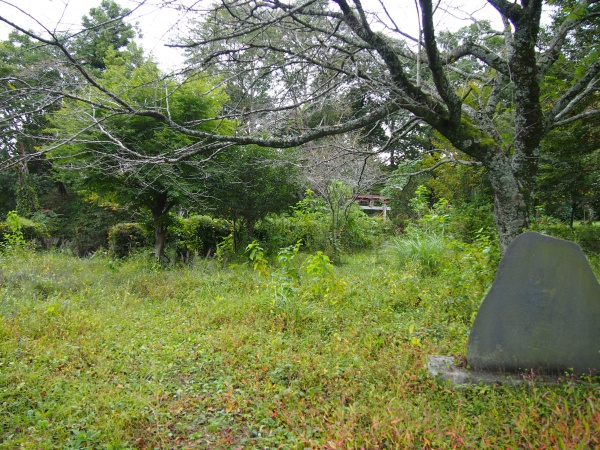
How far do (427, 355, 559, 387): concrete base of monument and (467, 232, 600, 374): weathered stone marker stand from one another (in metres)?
0.07

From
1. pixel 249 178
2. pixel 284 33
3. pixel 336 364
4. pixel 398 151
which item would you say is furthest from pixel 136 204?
pixel 398 151

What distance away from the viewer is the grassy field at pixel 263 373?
8.55 feet

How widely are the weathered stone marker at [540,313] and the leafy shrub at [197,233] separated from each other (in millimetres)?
7743

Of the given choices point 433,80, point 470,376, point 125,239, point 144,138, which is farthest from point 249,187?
→ point 470,376

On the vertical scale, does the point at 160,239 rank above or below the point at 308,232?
below

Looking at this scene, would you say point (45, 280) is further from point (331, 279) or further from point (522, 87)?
point (522, 87)

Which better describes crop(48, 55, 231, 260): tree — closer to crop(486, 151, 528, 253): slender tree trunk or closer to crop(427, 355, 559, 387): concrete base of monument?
crop(486, 151, 528, 253): slender tree trunk

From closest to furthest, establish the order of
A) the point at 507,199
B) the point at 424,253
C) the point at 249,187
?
the point at 507,199, the point at 424,253, the point at 249,187

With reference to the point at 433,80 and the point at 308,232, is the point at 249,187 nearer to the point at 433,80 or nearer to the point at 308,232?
the point at 308,232

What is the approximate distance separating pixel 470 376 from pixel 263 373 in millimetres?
1884

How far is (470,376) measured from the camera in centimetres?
316

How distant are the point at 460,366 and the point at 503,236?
5.28 ft

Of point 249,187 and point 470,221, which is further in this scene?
point 470,221

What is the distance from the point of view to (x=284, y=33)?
13.8 feet
